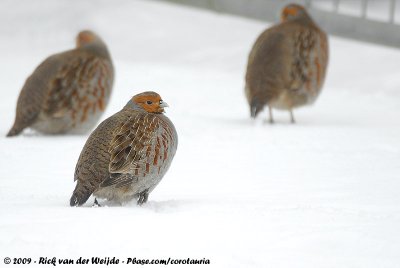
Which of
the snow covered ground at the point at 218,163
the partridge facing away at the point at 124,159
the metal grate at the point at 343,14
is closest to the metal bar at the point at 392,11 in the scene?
the metal grate at the point at 343,14

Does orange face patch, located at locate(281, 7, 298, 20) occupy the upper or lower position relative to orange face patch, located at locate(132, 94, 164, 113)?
lower

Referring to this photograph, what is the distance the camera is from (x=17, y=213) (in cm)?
398

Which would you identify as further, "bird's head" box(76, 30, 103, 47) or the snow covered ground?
Answer: "bird's head" box(76, 30, 103, 47)

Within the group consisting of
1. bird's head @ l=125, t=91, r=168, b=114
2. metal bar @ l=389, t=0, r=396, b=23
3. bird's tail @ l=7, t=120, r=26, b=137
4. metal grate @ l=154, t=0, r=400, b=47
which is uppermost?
bird's head @ l=125, t=91, r=168, b=114

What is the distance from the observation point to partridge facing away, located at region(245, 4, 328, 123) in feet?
26.2

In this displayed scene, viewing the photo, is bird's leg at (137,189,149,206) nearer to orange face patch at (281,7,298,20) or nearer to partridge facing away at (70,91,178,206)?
partridge facing away at (70,91,178,206)

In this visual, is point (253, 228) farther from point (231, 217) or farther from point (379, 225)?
point (379, 225)

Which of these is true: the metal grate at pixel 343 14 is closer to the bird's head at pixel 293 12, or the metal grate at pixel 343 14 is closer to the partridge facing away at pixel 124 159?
the bird's head at pixel 293 12

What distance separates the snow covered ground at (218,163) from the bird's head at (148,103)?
52cm

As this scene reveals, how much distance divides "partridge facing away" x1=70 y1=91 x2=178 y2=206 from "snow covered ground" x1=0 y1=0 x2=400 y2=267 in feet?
0.47

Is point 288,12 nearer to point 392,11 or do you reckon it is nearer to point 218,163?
point 392,11

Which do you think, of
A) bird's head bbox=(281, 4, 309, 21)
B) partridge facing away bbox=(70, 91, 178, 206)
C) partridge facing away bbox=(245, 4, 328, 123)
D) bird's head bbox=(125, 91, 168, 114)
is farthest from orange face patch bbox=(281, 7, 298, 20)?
partridge facing away bbox=(70, 91, 178, 206)

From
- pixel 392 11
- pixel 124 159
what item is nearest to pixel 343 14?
pixel 392 11

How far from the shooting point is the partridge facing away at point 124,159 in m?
4.42
